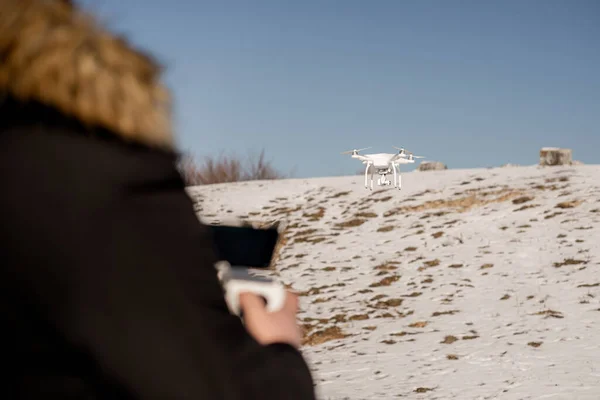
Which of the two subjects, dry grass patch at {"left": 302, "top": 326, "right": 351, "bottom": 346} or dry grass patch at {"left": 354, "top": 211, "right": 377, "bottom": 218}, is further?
dry grass patch at {"left": 354, "top": 211, "right": 377, "bottom": 218}

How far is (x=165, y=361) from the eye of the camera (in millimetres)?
724

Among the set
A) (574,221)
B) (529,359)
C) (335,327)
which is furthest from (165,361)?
(574,221)

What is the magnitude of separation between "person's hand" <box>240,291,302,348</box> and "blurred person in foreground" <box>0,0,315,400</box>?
0.32 ft

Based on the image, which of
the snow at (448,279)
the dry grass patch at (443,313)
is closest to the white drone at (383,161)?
the snow at (448,279)

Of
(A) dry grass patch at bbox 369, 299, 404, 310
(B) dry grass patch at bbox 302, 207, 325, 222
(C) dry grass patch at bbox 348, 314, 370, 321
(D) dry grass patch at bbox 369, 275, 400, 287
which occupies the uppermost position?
(B) dry grass patch at bbox 302, 207, 325, 222

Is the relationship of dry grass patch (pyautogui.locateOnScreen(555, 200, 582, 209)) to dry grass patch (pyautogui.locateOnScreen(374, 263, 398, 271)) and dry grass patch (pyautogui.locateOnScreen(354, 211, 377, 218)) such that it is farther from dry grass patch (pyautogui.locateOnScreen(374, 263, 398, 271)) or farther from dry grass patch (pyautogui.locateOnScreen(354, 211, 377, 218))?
dry grass patch (pyautogui.locateOnScreen(354, 211, 377, 218))

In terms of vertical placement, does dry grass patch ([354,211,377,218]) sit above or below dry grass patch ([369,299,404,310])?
above

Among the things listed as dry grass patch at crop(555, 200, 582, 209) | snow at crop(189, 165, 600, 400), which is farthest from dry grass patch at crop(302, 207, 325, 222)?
dry grass patch at crop(555, 200, 582, 209)

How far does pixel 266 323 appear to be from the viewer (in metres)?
0.92

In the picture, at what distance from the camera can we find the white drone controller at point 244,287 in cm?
89

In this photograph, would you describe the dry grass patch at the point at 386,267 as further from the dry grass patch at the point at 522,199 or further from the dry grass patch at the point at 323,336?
the dry grass patch at the point at 522,199

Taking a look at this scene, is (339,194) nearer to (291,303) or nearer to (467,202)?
(467,202)

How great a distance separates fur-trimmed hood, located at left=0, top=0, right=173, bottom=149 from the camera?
2.44 ft

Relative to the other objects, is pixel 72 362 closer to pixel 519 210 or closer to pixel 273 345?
pixel 273 345
